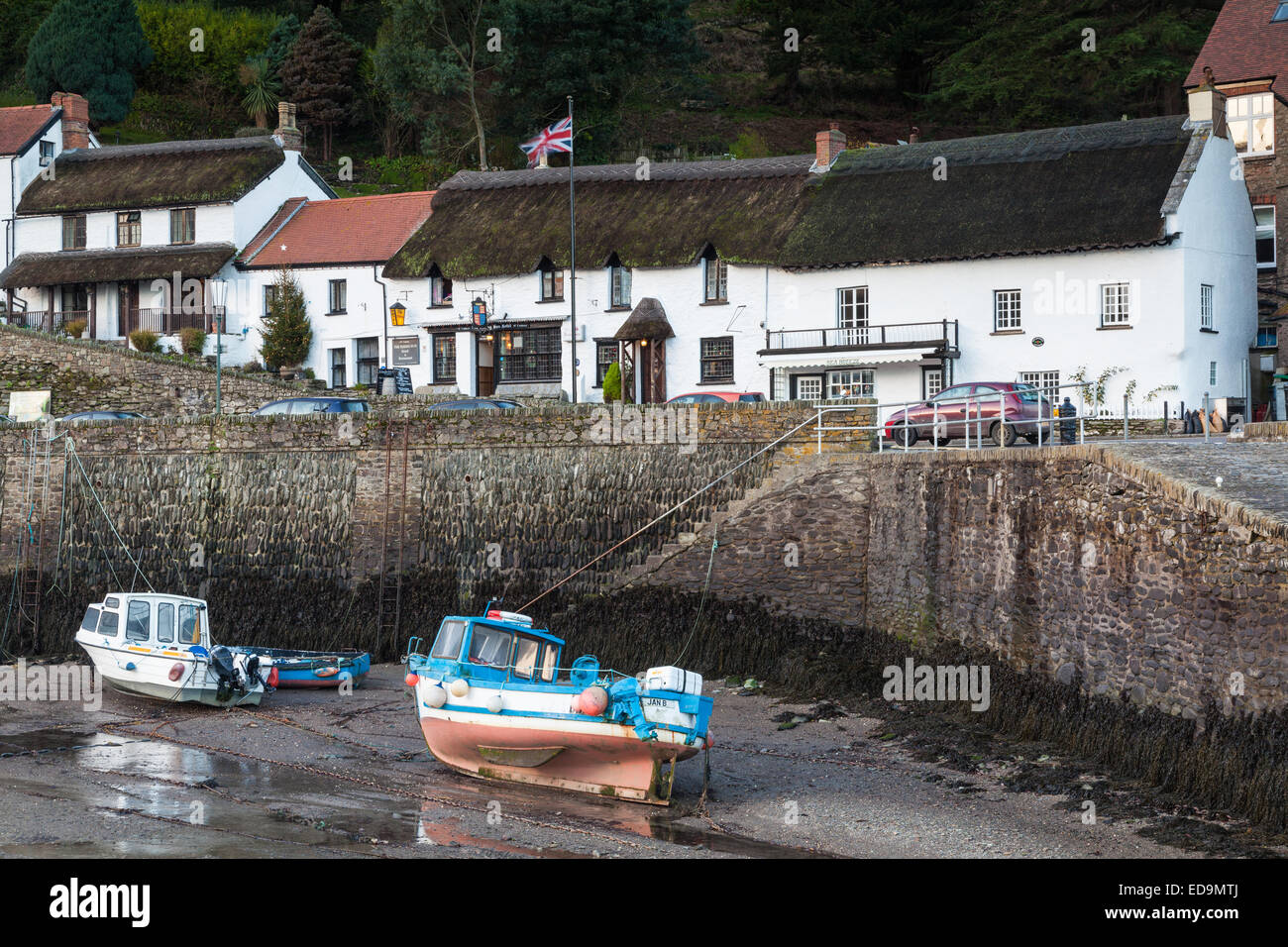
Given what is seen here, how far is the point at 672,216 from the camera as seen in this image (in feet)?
132

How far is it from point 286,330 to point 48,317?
9.21m

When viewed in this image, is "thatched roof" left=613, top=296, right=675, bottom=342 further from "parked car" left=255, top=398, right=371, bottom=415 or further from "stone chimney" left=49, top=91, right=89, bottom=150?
"stone chimney" left=49, top=91, right=89, bottom=150

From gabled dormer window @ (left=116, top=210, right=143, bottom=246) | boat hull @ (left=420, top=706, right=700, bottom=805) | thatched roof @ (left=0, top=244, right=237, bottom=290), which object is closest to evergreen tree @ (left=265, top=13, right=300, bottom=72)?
gabled dormer window @ (left=116, top=210, right=143, bottom=246)

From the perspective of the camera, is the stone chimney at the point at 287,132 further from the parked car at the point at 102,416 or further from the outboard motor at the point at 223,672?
the outboard motor at the point at 223,672

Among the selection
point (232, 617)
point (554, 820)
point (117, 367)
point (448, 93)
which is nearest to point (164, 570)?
point (232, 617)

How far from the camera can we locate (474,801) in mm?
18312

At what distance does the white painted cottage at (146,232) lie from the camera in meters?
45.4

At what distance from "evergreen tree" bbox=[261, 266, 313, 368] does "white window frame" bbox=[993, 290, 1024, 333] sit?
65.0 ft

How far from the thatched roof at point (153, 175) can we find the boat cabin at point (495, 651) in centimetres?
2964

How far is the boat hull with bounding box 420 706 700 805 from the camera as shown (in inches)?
717

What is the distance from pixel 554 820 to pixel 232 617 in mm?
14977

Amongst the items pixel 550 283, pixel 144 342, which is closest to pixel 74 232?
pixel 144 342

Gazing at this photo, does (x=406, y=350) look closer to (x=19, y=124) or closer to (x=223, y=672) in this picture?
(x=19, y=124)

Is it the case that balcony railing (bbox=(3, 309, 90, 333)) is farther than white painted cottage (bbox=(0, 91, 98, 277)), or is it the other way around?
white painted cottage (bbox=(0, 91, 98, 277))
